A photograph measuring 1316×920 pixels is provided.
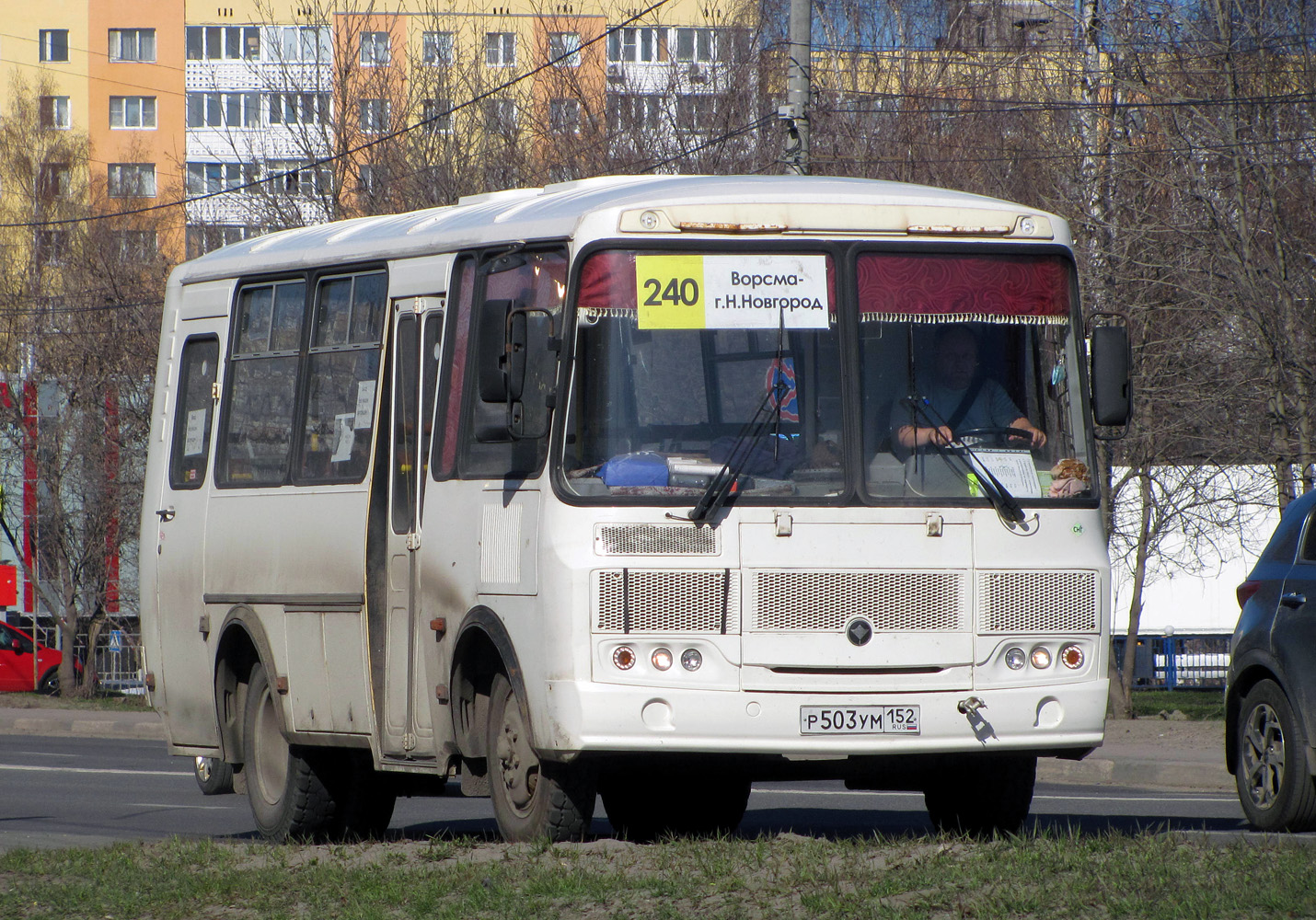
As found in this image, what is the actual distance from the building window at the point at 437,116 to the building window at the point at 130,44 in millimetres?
42031

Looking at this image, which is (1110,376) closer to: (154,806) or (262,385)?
(262,385)

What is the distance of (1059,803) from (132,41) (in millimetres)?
60105

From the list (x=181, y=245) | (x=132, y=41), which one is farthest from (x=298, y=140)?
(x=132, y=41)

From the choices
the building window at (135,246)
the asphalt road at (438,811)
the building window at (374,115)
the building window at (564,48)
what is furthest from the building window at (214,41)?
the asphalt road at (438,811)

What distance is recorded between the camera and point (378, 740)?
30.6 ft

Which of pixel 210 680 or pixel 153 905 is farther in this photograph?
pixel 210 680

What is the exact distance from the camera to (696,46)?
96.2 ft

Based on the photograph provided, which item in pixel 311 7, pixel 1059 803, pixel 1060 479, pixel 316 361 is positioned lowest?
pixel 1059 803

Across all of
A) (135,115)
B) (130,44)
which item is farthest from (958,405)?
(135,115)

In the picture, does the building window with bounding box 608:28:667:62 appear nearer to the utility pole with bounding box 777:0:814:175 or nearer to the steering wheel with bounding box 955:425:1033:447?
the utility pole with bounding box 777:0:814:175

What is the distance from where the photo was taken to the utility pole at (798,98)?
1750 centimetres

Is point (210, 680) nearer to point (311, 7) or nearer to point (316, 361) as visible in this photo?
point (316, 361)

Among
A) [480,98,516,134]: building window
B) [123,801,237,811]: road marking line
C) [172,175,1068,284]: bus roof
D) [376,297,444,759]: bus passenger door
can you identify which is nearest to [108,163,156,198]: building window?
[480,98,516,134]: building window

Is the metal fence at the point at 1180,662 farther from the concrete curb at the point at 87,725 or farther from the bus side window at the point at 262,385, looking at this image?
the bus side window at the point at 262,385
